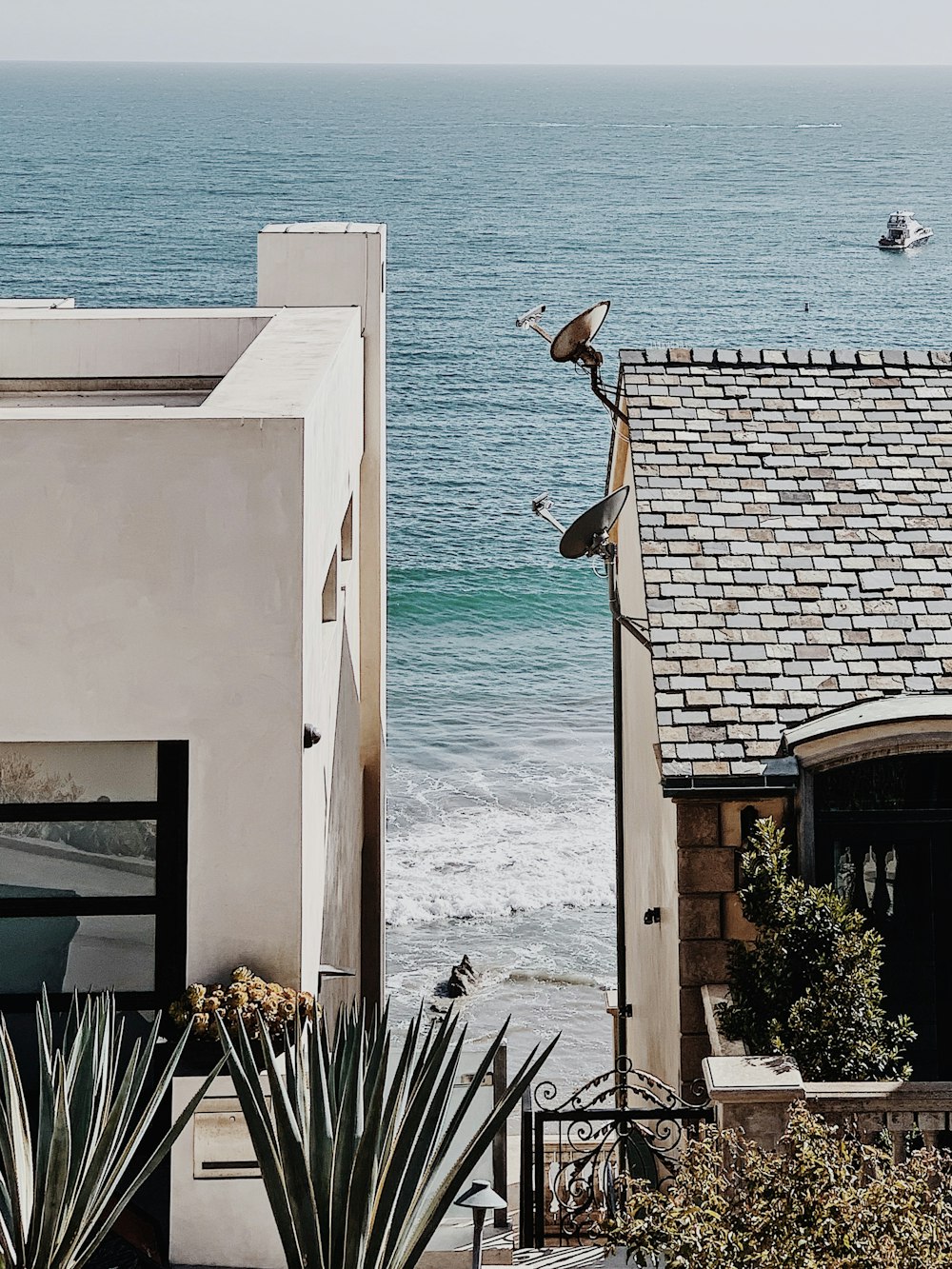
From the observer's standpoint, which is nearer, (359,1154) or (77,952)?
(359,1154)

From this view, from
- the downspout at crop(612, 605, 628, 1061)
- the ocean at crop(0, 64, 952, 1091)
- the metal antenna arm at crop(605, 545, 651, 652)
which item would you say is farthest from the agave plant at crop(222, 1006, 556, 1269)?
the ocean at crop(0, 64, 952, 1091)

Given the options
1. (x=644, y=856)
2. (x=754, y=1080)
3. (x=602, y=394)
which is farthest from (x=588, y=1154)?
(x=602, y=394)

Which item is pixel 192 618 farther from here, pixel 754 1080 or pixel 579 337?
pixel 579 337

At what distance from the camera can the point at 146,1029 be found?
8406 mm

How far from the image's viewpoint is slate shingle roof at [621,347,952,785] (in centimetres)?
1042

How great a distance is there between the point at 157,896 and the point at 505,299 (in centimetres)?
7601

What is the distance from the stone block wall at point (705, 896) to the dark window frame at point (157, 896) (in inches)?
142

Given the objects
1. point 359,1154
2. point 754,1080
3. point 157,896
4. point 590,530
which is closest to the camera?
point 359,1154

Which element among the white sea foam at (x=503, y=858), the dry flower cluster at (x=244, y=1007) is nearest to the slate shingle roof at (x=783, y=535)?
the dry flower cluster at (x=244, y=1007)

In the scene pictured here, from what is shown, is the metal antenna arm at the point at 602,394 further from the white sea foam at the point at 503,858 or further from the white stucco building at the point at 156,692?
the white sea foam at the point at 503,858

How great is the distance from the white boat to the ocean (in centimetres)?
130

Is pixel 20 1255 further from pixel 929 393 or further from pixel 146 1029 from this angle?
pixel 929 393

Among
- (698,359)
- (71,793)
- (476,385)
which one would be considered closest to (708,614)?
(698,359)

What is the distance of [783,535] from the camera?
37.4ft
